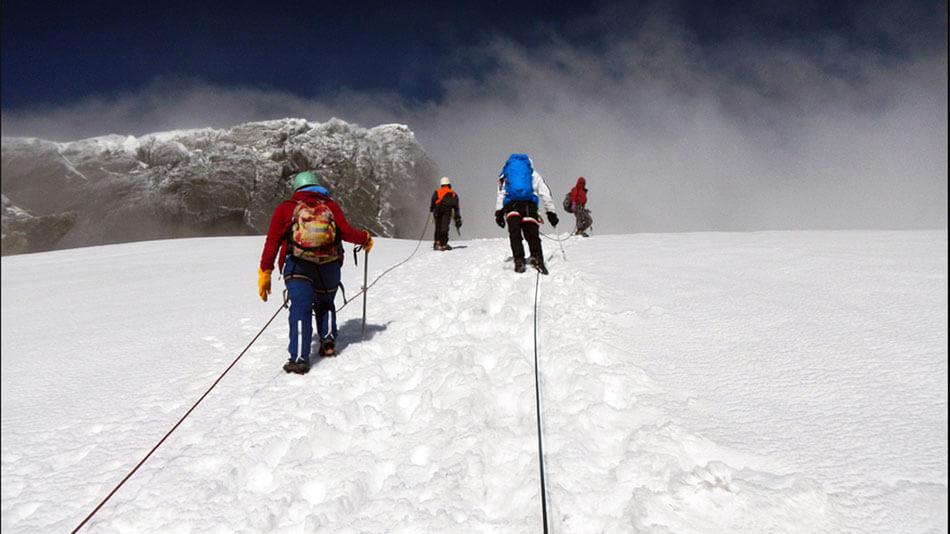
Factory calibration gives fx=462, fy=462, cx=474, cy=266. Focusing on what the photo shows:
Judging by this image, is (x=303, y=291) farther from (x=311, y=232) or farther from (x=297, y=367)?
(x=297, y=367)

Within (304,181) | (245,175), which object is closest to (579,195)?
(304,181)

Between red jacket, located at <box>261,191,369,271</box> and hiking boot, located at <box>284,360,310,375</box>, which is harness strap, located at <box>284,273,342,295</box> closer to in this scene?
red jacket, located at <box>261,191,369,271</box>

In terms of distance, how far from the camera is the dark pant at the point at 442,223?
11938mm

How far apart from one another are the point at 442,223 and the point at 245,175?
11914 centimetres

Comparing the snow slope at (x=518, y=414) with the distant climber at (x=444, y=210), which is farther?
the distant climber at (x=444, y=210)

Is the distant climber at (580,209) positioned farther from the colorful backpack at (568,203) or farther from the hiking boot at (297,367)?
the hiking boot at (297,367)

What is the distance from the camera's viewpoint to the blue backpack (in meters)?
7.32

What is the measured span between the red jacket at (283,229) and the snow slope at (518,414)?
1.00 metres

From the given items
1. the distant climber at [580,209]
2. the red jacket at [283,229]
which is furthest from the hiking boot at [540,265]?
the distant climber at [580,209]

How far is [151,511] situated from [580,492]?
83.3 inches

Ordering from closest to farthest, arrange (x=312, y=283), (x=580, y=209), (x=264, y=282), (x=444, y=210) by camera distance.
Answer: (x=264, y=282), (x=312, y=283), (x=444, y=210), (x=580, y=209)

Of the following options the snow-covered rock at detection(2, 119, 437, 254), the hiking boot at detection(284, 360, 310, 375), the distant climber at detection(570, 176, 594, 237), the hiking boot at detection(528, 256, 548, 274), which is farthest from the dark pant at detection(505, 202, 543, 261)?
the snow-covered rock at detection(2, 119, 437, 254)

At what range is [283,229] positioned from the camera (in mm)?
3930

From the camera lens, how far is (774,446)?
226cm
